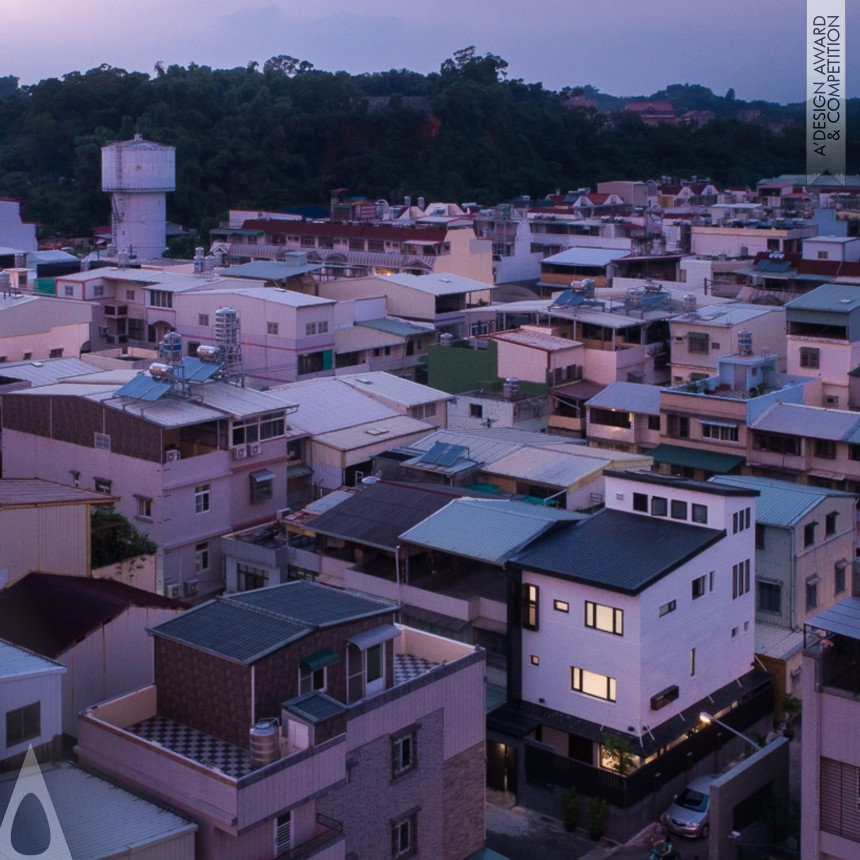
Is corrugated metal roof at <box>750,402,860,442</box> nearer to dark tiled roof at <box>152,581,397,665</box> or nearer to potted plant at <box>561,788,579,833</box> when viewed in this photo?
potted plant at <box>561,788,579,833</box>

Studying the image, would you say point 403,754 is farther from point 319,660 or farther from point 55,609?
point 55,609

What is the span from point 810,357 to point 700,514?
862 cm

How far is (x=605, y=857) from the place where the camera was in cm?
1005

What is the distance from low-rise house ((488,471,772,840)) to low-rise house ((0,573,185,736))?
312 cm

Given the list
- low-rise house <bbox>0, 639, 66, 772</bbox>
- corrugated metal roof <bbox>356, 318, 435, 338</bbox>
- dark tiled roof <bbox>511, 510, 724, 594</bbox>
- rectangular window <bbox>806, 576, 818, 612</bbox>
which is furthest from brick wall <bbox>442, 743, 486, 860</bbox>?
Result: corrugated metal roof <bbox>356, 318, 435, 338</bbox>

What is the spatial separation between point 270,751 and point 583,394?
40.5ft

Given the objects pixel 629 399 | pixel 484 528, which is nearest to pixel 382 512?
pixel 484 528

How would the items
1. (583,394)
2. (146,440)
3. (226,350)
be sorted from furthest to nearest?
(583,394) → (226,350) → (146,440)

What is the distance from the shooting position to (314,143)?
51.3 meters

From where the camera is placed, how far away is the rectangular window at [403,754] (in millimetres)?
8595

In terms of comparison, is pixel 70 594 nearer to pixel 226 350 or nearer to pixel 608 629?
pixel 608 629

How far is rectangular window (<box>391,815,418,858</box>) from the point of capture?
8.67m

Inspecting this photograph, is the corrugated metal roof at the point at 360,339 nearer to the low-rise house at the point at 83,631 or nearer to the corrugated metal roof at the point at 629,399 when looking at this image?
the corrugated metal roof at the point at 629,399

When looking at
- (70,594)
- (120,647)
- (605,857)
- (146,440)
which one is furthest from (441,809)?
(146,440)
